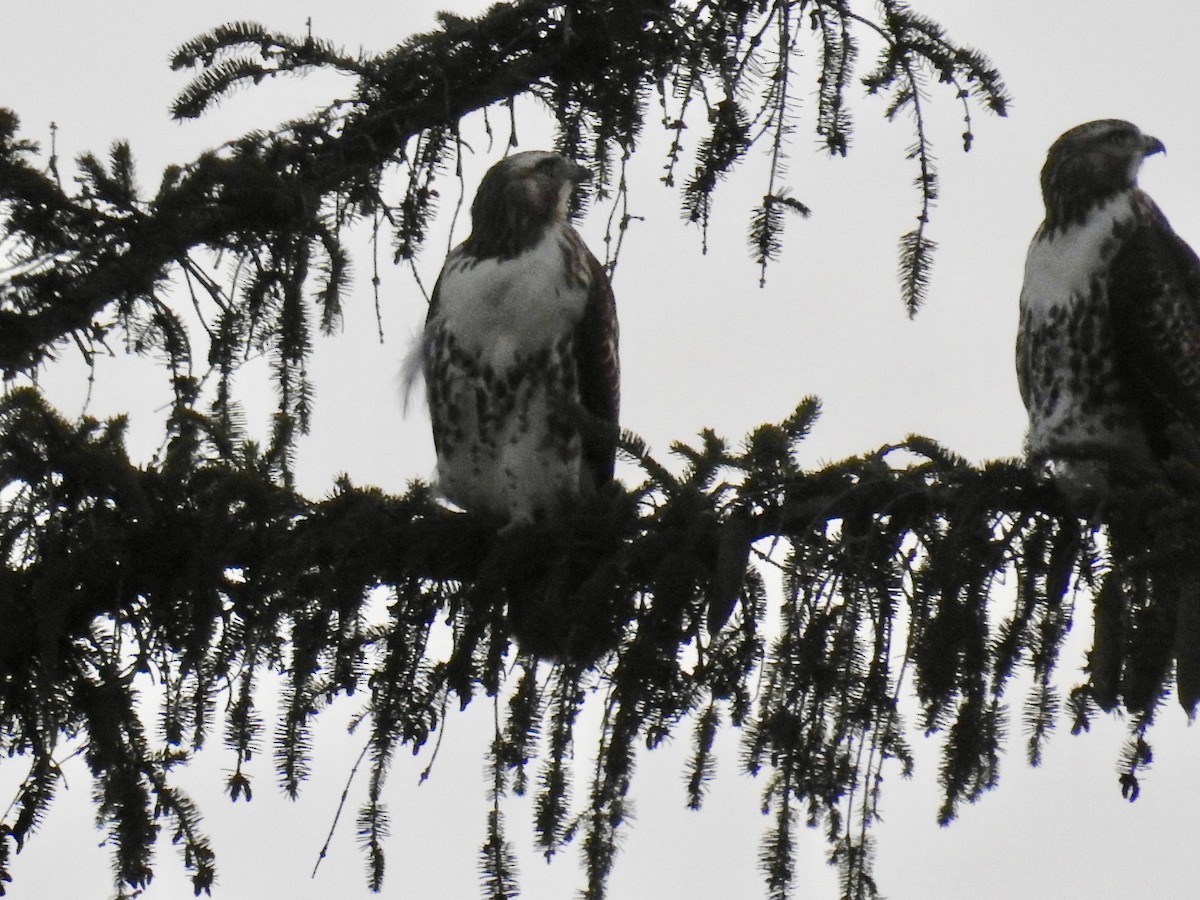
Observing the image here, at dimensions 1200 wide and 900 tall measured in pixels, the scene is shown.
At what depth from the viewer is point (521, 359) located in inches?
208

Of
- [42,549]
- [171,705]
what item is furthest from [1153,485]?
[42,549]

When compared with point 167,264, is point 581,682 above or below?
A: below

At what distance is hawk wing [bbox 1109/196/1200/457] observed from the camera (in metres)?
5.05

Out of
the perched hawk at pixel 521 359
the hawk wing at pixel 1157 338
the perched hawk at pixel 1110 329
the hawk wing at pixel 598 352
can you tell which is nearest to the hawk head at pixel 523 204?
the perched hawk at pixel 521 359

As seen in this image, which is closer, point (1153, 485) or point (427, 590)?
point (1153, 485)

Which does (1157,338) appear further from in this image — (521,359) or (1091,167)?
(521,359)

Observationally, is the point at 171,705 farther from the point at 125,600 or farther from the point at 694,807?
the point at 694,807

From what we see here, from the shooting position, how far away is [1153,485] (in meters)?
3.09

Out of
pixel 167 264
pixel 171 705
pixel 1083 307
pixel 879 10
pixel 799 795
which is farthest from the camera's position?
pixel 1083 307

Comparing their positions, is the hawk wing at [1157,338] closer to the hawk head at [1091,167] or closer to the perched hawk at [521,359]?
the hawk head at [1091,167]

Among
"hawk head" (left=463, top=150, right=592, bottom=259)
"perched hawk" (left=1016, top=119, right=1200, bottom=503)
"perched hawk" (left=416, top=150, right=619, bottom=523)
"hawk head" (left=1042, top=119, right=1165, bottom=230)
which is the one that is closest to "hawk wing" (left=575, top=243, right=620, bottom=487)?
"perched hawk" (left=416, top=150, right=619, bottom=523)

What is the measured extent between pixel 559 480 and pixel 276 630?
194 cm

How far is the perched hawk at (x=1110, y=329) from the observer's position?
5070mm

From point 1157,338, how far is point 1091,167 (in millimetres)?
740
